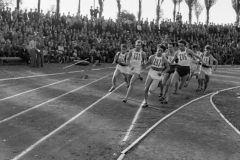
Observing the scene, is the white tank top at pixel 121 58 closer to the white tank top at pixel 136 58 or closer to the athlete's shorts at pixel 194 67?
the white tank top at pixel 136 58

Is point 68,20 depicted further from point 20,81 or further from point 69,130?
point 69,130

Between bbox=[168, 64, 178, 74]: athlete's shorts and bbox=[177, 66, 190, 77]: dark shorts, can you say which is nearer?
bbox=[177, 66, 190, 77]: dark shorts

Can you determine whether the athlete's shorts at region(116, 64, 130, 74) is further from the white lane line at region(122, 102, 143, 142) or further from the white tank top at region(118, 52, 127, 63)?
the white lane line at region(122, 102, 143, 142)

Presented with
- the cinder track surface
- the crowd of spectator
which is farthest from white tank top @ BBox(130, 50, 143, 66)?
the crowd of spectator

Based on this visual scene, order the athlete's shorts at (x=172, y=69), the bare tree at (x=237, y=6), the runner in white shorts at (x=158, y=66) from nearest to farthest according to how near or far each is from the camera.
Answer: the runner in white shorts at (x=158, y=66) → the athlete's shorts at (x=172, y=69) → the bare tree at (x=237, y=6)

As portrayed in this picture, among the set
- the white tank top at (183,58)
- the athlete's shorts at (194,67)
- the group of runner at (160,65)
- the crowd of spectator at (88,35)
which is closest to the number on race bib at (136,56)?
the group of runner at (160,65)

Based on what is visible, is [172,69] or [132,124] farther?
[172,69]

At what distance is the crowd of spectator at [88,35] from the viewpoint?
2516 centimetres

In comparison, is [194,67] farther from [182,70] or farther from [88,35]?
[88,35]

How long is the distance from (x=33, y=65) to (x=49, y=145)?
16.4m

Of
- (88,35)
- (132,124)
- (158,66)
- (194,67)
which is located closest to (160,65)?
(158,66)

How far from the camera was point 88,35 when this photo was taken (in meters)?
30.2

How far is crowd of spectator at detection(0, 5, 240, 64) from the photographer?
25156 mm

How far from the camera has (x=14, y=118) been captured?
11102 millimetres
